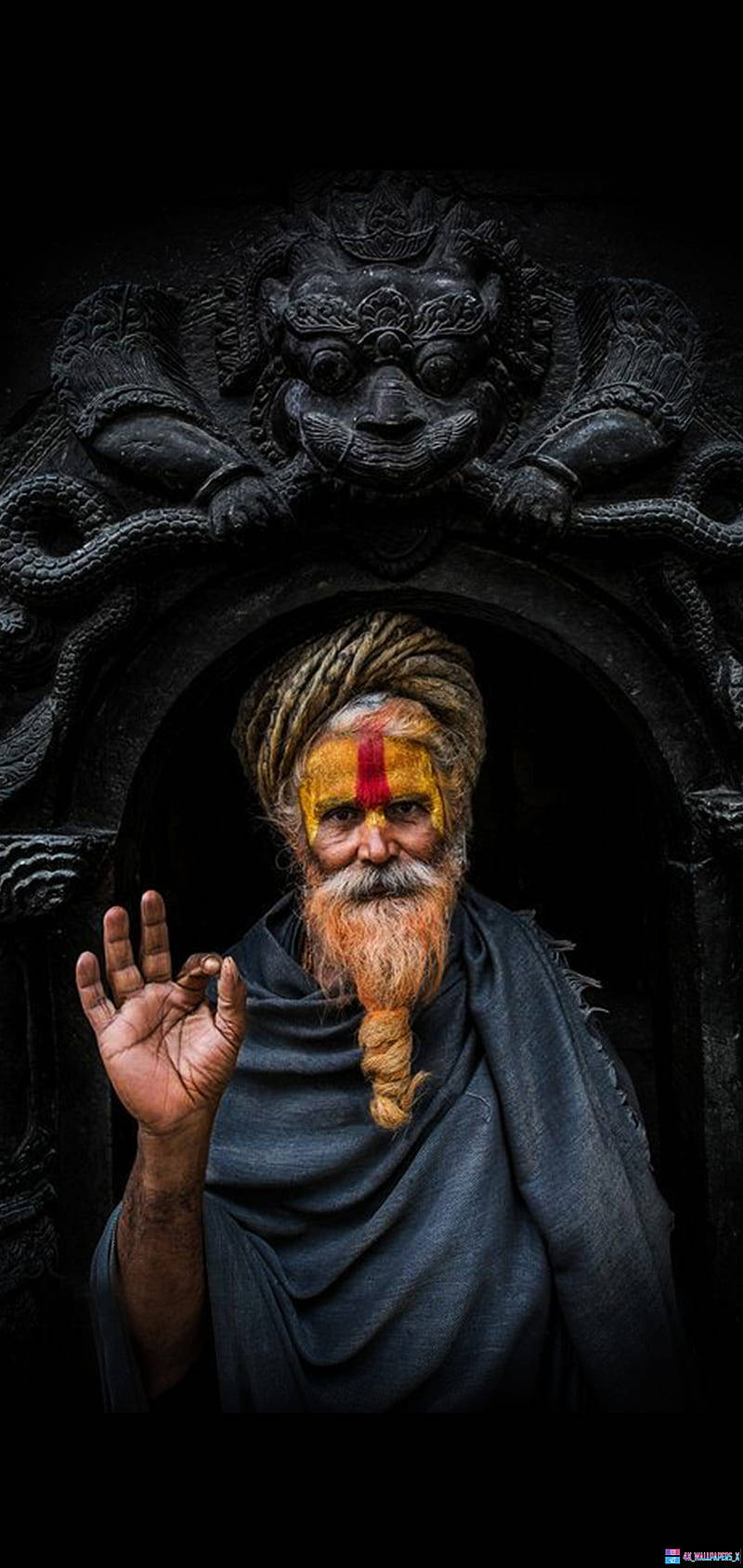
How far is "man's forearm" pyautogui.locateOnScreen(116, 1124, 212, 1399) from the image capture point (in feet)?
5.23

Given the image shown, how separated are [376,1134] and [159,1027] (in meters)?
0.53

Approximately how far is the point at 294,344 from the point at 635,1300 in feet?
6.51

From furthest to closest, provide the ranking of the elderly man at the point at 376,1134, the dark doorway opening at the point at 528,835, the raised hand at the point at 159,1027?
the dark doorway opening at the point at 528,835, the elderly man at the point at 376,1134, the raised hand at the point at 159,1027

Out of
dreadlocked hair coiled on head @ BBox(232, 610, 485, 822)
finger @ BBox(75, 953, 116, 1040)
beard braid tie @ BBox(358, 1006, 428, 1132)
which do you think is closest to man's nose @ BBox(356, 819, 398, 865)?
dreadlocked hair coiled on head @ BBox(232, 610, 485, 822)

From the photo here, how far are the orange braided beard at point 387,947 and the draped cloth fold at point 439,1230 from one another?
0.07m

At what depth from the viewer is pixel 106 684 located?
1856 millimetres

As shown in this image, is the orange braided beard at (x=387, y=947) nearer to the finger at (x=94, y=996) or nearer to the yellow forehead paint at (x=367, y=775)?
the yellow forehead paint at (x=367, y=775)

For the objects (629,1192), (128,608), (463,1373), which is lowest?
(463,1373)

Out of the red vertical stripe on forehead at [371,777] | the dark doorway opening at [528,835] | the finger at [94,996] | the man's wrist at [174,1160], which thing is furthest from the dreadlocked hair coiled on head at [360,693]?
the man's wrist at [174,1160]

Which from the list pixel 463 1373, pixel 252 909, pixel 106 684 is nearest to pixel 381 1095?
pixel 463 1373

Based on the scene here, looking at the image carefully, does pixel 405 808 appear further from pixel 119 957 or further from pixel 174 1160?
pixel 174 1160

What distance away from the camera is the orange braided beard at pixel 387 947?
1844mm

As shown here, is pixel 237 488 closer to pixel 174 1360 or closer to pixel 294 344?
pixel 294 344

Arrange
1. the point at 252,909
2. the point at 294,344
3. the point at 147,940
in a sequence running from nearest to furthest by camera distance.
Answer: the point at 147,940, the point at 294,344, the point at 252,909
